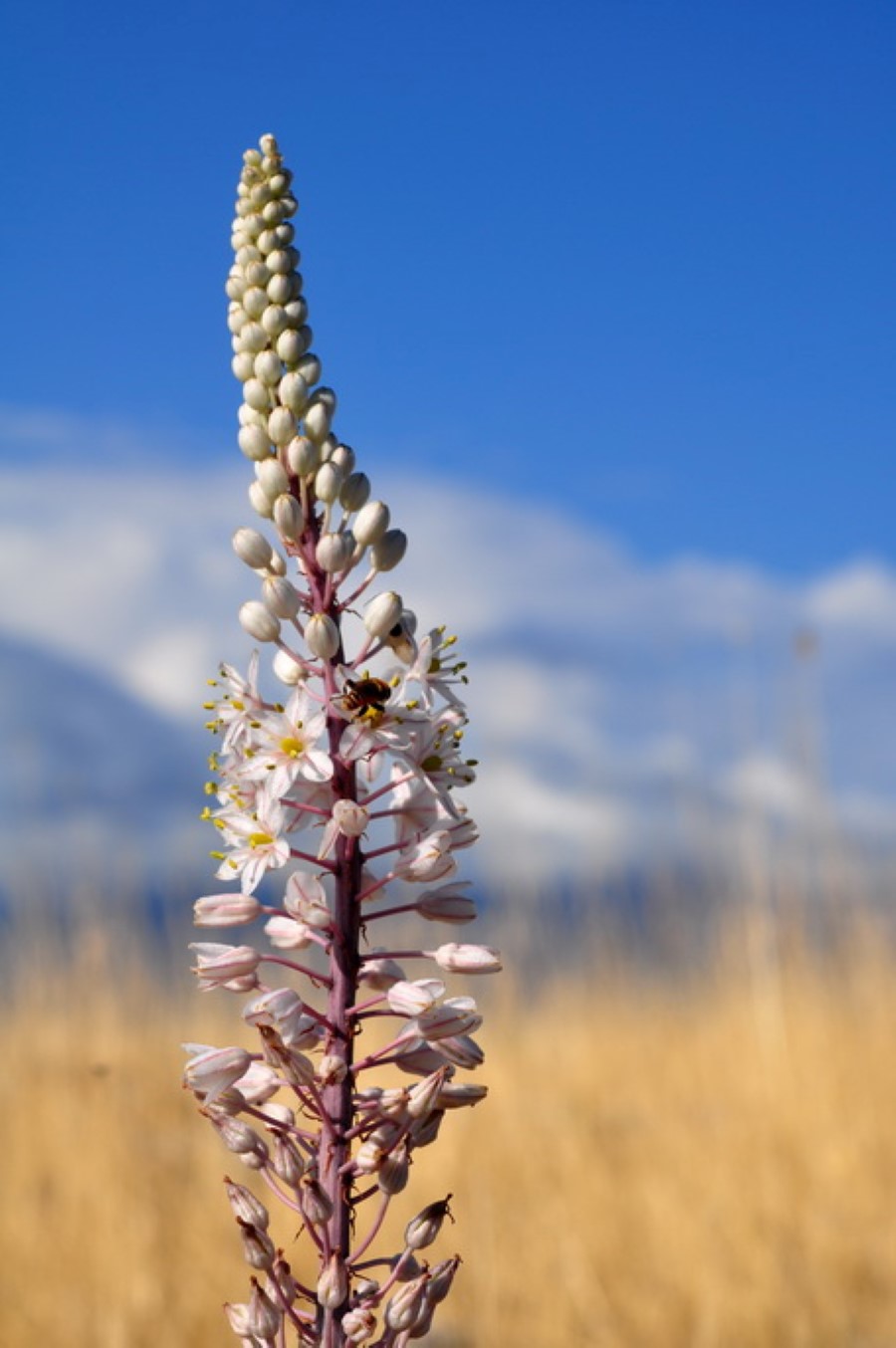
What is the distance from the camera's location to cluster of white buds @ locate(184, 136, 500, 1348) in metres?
1.26

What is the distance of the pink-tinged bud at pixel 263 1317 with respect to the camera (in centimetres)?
126

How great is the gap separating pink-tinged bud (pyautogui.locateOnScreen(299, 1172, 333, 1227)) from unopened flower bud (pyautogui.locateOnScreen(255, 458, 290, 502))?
665 millimetres


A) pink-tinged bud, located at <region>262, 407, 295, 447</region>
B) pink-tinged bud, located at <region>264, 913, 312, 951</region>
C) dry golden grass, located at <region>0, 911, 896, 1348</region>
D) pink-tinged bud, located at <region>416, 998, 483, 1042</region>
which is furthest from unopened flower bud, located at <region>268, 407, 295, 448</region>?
dry golden grass, located at <region>0, 911, 896, 1348</region>

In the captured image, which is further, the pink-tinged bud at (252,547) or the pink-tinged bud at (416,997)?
the pink-tinged bud at (252,547)

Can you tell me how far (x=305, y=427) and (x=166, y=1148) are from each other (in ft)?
15.9

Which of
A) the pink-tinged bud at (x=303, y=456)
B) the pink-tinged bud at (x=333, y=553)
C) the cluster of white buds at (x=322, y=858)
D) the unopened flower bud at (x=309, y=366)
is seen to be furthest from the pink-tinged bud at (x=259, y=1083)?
the unopened flower bud at (x=309, y=366)

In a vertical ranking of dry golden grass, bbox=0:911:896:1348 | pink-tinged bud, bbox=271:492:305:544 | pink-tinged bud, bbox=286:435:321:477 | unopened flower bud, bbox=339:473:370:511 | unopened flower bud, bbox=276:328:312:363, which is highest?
unopened flower bud, bbox=276:328:312:363

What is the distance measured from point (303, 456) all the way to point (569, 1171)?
189 inches

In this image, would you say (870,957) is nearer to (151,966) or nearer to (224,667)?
(151,966)

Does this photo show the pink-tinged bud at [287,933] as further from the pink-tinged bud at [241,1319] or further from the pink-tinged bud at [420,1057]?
the pink-tinged bud at [241,1319]

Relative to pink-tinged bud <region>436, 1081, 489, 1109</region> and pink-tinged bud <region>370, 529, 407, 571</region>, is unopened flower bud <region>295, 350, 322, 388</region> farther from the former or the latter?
pink-tinged bud <region>436, 1081, 489, 1109</region>


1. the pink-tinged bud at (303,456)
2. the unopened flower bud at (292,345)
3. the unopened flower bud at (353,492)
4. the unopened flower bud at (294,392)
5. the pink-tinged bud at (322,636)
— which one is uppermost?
the unopened flower bud at (292,345)

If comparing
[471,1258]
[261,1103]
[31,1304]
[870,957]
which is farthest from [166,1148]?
[261,1103]

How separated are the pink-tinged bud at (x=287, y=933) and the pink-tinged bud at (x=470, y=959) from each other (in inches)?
5.5
